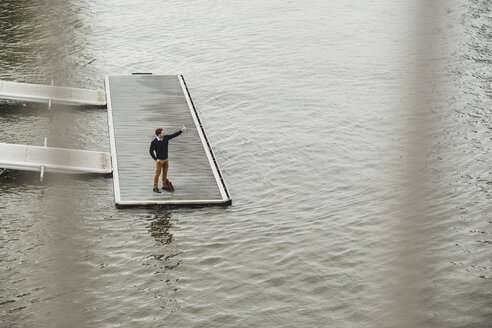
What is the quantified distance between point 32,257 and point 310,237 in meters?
9.09

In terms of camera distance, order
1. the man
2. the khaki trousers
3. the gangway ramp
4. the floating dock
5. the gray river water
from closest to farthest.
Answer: the gray river water → the man → the khaki trousers → the floating dock → the gangway ramp

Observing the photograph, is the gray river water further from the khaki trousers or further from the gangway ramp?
the khaki trousers

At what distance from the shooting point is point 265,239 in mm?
21781

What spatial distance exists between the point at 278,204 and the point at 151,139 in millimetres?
7655

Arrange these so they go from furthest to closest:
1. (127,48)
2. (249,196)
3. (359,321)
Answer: (127,48)
(249,196)
(359,321)

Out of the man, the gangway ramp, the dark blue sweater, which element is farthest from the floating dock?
the dark blue sweater

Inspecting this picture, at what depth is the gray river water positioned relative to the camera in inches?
352

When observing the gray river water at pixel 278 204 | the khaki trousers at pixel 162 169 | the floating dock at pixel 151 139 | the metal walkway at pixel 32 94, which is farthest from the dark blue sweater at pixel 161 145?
the metal walkway at pixel 32 94

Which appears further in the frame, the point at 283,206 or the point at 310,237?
the point at 283,206

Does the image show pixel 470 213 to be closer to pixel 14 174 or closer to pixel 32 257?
pixel 32 257

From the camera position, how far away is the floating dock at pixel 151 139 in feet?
79.5

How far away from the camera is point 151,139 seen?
28.9m

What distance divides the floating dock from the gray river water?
0.67 metres

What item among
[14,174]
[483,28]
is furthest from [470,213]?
[483,28]
